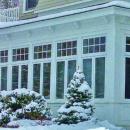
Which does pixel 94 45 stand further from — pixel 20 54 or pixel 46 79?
pixel 20 54

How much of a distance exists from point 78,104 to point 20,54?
19.9 ft

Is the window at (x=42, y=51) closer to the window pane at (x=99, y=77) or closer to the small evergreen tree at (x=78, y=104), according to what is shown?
the window pane at (x=99, y=77)

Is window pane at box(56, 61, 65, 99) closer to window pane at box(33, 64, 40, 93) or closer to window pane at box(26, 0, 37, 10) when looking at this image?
window pane at box(33, 64, 40, 93)

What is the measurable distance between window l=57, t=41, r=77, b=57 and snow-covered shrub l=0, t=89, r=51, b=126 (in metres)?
2.37

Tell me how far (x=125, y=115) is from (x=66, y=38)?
4.35m

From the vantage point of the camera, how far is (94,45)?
18.1 metres

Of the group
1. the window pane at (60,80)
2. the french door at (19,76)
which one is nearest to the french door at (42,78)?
the window pane at (60,80)

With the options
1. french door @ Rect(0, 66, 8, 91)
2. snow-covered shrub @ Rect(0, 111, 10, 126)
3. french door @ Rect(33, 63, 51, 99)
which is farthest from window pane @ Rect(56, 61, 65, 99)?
french door @ Rect(0, 66, 8, 91)

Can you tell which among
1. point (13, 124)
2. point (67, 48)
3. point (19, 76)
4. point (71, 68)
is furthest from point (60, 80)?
point (13, 124)

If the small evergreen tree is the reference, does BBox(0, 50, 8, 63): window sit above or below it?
above

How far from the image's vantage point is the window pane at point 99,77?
58.1 feet

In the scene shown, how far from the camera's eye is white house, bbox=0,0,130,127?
17.2m

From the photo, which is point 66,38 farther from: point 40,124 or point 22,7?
point 22,7

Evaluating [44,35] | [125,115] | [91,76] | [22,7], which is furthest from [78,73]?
[22,7]
